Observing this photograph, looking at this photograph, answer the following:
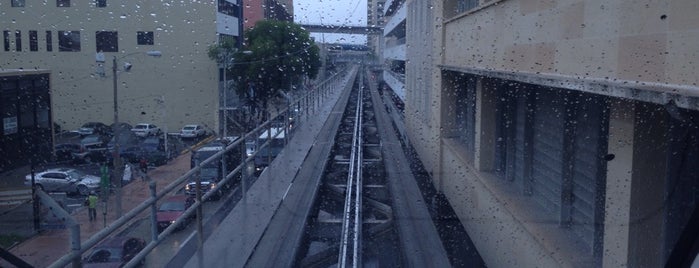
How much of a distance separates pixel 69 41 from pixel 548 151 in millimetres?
3113

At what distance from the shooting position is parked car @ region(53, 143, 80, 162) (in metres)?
2.80

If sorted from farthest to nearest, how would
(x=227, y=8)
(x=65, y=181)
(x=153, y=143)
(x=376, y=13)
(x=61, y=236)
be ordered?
(x=376, y=13)
(x=227, y=8)
(x=153, y=143)
(x=65, y=181)
(x=61, y=236)

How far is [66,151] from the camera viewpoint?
291 cm

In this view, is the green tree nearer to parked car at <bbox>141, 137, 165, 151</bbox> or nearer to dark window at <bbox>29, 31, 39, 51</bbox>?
parked car at <bbox>141, 137, 165, 151</bbox>

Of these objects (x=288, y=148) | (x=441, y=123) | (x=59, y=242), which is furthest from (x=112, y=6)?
(x=441, y=123)

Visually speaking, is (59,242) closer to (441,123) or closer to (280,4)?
(280,4)

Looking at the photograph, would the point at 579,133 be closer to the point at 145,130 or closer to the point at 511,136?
the point at 511,136

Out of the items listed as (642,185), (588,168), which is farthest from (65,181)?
(588,168)

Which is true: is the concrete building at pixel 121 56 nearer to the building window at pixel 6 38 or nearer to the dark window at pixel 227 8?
the building window at pixel 6 38

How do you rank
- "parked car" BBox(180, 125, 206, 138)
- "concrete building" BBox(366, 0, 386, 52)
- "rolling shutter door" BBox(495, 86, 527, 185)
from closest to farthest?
"parked car" BBox(180, 125, 206, 138), "rolling shutter door" BBox(495, 86, 527, 185), "concrete building" BBox(366, 0, 386, 52)

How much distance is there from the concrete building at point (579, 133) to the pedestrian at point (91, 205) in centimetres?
178

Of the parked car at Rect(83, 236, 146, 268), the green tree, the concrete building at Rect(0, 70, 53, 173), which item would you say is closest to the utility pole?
the parked car at Rect(83, 236, 146, 268)

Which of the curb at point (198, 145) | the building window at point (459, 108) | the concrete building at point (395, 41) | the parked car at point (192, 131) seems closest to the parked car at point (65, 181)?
the curb at point (198, 145)

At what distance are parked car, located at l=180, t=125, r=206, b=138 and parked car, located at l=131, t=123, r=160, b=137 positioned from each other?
124 millimetres
